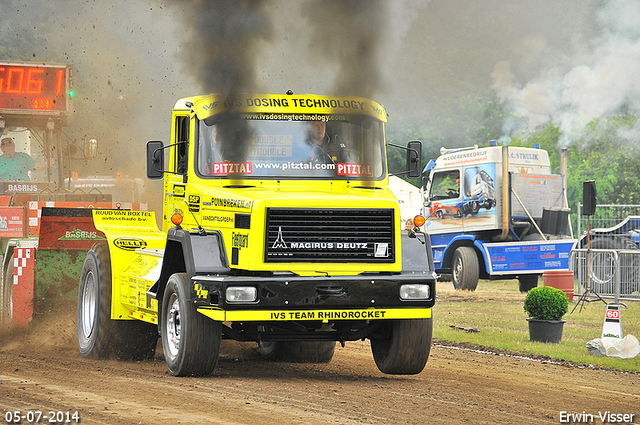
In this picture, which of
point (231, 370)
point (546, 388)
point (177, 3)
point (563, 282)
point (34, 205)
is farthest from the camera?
point (563, 282)

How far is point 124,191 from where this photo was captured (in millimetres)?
24297

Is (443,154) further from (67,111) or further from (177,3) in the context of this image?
(177,3)

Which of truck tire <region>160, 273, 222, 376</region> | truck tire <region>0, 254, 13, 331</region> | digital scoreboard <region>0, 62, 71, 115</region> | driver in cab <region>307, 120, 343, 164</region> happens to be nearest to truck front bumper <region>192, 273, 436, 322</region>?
truck tire <region>160, 273, 222, 376</region>

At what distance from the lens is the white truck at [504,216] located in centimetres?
2086

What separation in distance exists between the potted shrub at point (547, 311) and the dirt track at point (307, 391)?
4.77 ft

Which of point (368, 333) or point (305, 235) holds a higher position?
point (305, 235)

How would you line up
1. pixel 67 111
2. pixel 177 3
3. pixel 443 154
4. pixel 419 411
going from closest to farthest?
pixel 419 411 → pixel 177 3 → pixel 67 111 → pixel 443 154

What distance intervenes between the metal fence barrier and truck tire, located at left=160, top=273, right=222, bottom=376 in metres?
9.31

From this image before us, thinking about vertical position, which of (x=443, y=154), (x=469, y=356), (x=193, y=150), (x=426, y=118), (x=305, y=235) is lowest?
(x=469, y=356)

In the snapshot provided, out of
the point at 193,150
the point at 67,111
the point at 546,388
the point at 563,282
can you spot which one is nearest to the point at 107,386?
the point at 193,150

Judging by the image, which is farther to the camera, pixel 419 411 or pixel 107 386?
pixel 107 386

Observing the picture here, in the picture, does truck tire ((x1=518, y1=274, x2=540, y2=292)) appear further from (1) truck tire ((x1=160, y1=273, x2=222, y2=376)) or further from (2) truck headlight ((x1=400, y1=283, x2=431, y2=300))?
(1) truck tire ((x1=160, y1=273, x2=222, y2=376))

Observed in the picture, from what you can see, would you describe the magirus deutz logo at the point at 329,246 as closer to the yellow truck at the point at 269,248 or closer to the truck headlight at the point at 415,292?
the yellow truck at the point at 269,248

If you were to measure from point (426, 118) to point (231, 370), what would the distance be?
40.8 m
